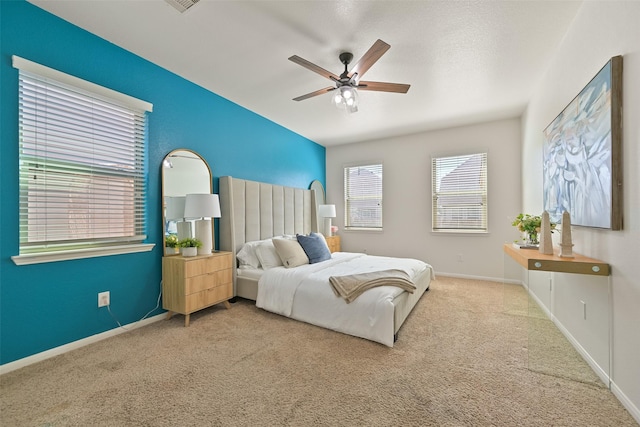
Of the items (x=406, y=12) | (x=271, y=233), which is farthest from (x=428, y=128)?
(x=271, y=233)

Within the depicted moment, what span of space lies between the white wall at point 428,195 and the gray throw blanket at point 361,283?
8.12 ft

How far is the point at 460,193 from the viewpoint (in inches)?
187

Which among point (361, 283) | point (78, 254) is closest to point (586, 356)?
point (361, 283)

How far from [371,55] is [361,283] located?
200cm

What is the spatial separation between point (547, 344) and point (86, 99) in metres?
4.59

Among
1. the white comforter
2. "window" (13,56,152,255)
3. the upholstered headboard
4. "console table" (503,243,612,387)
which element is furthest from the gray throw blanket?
"window" (13,56,152,255)

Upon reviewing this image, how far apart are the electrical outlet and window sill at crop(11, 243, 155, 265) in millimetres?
363

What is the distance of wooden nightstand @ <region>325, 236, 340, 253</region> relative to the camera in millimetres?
5180

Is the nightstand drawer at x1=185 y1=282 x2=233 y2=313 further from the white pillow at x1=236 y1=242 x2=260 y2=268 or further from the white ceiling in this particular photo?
the white ceiling

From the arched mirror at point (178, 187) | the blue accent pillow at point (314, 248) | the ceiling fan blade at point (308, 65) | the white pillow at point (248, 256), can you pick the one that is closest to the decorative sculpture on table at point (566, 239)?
the ceiling fan blade at point (308, 65)

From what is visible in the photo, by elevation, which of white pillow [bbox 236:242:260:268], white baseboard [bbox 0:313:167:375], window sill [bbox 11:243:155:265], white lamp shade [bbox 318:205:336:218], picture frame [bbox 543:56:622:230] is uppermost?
picture frame [bbox 543:56:622:230]

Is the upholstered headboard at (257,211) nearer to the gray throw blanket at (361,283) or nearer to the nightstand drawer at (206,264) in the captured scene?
the nightstand drawer at (206,264)

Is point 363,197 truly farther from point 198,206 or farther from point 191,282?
point 191,282

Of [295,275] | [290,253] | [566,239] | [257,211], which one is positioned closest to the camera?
[566,239]
